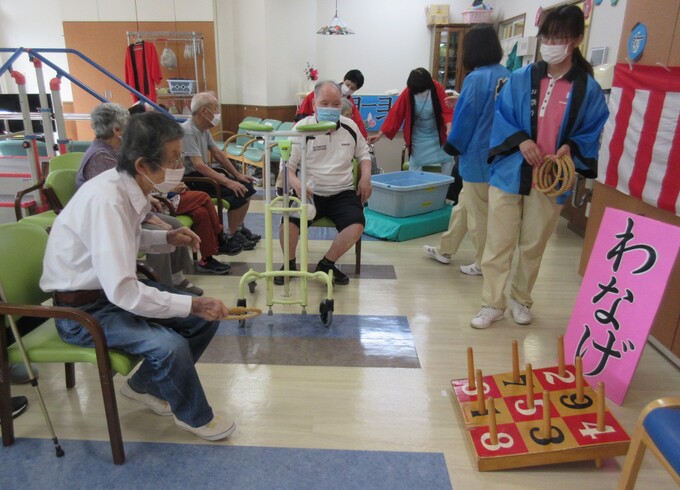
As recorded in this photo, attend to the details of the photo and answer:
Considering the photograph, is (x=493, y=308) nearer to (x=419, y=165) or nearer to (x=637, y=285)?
(x=637, y=285)

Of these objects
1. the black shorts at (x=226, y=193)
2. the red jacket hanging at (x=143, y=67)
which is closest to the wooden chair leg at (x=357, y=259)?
the black shorts at (x=226, y=193)

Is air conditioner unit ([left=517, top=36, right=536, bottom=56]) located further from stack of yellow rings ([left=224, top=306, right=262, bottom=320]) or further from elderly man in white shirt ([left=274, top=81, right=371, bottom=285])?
stack of yellow rings ([left=224, top=306, right=262, bottom=320])

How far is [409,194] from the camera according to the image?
13.9 feet

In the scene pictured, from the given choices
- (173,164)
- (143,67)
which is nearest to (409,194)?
(173,164)

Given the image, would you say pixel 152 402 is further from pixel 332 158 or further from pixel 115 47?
pixel 115 47

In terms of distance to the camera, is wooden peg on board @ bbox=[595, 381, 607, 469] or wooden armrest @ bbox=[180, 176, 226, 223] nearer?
wooden peg on board @ bbox=[595, 381, 607, 469]

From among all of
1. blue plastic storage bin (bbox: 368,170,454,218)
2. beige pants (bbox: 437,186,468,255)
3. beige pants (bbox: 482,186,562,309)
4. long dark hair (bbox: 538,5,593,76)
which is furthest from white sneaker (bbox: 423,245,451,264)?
long dark hair (bbox: 538,5,593,76)

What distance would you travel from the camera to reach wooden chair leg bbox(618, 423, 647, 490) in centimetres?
131

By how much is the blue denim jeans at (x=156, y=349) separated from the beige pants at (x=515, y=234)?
1.67 m

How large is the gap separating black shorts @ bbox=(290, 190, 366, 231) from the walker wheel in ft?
2.14

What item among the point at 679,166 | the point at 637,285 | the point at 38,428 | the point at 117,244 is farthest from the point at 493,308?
the point at 38,428

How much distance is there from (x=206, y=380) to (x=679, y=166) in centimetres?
242

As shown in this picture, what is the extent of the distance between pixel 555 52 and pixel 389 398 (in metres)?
1.76

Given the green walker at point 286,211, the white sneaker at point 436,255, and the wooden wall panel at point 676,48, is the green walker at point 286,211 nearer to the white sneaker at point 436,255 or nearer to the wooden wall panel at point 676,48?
the white sneaker at point 436,255
